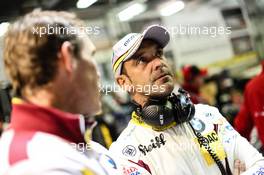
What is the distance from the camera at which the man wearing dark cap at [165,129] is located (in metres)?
1.46

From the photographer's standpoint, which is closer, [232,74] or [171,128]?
[171,128]

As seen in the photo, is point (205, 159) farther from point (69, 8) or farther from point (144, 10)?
point (144, 10)

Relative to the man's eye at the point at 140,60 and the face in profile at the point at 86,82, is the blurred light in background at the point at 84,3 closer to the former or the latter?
the man's eye at the point at 140,60

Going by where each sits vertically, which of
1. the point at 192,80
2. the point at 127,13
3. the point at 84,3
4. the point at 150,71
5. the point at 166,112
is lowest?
the point at 192,80

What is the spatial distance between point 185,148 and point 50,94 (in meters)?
0.72

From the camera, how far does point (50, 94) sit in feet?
3.01

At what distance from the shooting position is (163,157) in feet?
4.84

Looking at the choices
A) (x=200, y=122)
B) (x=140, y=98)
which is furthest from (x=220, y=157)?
(x=140, y=98)

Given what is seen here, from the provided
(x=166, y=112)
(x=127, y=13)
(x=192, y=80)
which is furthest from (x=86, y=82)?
(x=192, y=80)

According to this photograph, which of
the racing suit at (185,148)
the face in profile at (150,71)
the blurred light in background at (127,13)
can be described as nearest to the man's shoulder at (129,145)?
the racing suit at (185,148)

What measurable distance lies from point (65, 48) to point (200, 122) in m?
0.81

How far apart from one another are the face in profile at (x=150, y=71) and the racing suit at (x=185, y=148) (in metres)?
0.14

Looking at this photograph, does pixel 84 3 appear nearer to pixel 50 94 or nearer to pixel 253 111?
pixel 50 94

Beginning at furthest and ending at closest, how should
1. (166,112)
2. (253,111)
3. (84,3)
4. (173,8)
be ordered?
(173,8) < (253,111) < (84,3) < (166,112)
